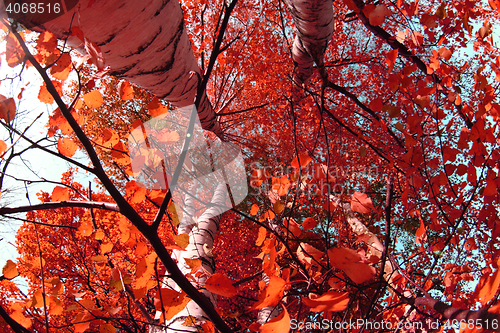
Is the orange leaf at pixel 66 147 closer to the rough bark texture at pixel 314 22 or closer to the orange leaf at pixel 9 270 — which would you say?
the orange leaf at pixel 9 270

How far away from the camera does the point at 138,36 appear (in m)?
0.91

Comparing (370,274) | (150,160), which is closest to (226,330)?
(370,274)

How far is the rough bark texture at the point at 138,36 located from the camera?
776 millimetres

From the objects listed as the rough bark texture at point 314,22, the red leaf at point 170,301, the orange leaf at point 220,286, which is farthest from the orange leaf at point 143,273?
the rough bark texture at point 314,22

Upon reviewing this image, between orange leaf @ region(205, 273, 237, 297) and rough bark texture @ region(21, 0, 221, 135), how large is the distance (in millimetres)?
543

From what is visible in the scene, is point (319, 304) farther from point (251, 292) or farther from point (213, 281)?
point (251, 292)

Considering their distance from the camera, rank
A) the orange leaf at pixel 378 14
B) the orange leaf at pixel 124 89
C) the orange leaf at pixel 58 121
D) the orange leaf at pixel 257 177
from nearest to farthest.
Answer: the orange leaf at pixel 58 121
the orange leaf at pixel 124 89
the orange leaf at pixel 378 14
the orange leaf at pixel 257 177

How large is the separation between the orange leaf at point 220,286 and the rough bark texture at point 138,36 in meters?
0.54

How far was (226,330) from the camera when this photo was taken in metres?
0.58

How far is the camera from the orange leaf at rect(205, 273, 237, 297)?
1.92 feet

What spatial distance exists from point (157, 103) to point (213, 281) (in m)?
0.54

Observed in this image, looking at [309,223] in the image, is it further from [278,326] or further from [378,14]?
[378,14]

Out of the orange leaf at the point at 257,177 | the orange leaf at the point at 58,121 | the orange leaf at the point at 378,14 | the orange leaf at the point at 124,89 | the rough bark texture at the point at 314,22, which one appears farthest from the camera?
the rough bark texture at the point at 314,22

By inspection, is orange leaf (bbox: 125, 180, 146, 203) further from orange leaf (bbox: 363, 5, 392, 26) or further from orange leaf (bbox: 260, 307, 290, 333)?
orange leaf (bbox: 363, 5, 392, 26)
